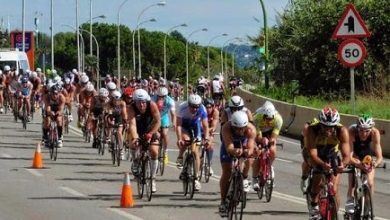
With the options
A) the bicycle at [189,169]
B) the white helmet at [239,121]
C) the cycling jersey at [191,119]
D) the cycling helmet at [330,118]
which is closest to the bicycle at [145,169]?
the bicycle at [189,169]

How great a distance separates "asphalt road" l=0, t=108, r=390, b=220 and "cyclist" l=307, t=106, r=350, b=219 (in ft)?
5.50

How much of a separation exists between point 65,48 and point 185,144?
119 meters

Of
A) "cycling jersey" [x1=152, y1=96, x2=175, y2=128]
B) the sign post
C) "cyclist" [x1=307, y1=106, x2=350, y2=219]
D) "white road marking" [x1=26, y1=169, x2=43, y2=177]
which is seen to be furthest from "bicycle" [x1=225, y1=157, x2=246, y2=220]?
the sign post

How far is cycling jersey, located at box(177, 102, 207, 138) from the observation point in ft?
52.4

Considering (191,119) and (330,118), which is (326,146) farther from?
(191,119)

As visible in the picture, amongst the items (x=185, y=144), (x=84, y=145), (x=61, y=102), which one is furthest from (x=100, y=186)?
(x=84, y=145)

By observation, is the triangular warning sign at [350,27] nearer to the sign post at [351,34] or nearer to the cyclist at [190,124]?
the sign post at [351,34]

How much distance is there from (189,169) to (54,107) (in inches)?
292

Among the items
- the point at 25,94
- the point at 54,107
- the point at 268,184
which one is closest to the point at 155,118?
the point at 268,184

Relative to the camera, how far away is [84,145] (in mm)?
26297

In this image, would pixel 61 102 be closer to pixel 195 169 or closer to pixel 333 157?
pixel 195 169

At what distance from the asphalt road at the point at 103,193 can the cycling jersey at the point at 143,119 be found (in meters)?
1.08

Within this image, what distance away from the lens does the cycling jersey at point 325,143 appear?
11617 mm

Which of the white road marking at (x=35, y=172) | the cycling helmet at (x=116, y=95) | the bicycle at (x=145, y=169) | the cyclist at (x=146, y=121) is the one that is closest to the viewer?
the cyclist at (x=146, y=121)
